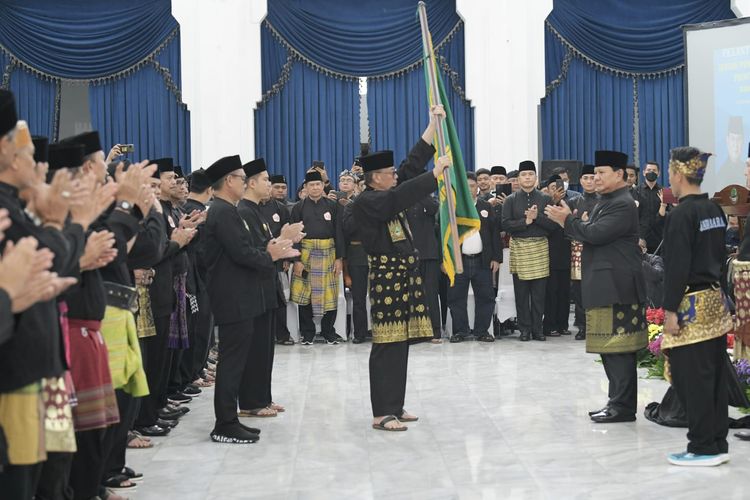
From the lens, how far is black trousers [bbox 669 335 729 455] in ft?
14.2

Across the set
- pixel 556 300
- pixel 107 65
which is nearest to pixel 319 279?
pixel 556 300

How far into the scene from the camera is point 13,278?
2354 mm

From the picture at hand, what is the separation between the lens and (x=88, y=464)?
3.61m

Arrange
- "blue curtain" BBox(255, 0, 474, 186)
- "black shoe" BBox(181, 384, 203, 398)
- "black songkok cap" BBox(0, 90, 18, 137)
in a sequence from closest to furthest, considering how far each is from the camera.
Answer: "black songkok cap" BBox(0, 90, 18, 137) → "black shoe" BBox(181, 384, 203, 398) → "blue curtain" BBox(255, 0, 474, 186)

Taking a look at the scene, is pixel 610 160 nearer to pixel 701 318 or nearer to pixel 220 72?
pixel 701 318

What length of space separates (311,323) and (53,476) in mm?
6090

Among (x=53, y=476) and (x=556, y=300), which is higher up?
(x=556, y=300)

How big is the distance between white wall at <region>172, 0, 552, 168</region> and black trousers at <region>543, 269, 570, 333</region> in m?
2.49

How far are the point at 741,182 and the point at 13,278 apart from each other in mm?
9541

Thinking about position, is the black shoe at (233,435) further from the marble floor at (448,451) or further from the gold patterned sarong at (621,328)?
the gold patterned sarong at (621,328)

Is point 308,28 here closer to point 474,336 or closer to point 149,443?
point 474,336

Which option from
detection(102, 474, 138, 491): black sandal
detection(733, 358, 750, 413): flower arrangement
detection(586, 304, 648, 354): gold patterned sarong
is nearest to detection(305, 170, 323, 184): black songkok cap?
detection(586, 304, 648, 354): gold patterned sarong

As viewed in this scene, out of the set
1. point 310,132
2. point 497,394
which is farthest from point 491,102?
point 497,394

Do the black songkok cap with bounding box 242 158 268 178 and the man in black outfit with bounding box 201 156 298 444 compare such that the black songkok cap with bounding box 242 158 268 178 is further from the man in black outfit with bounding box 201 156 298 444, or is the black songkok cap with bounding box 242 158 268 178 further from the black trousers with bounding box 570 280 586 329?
the black trousers with bounding box 570 280 586 329
